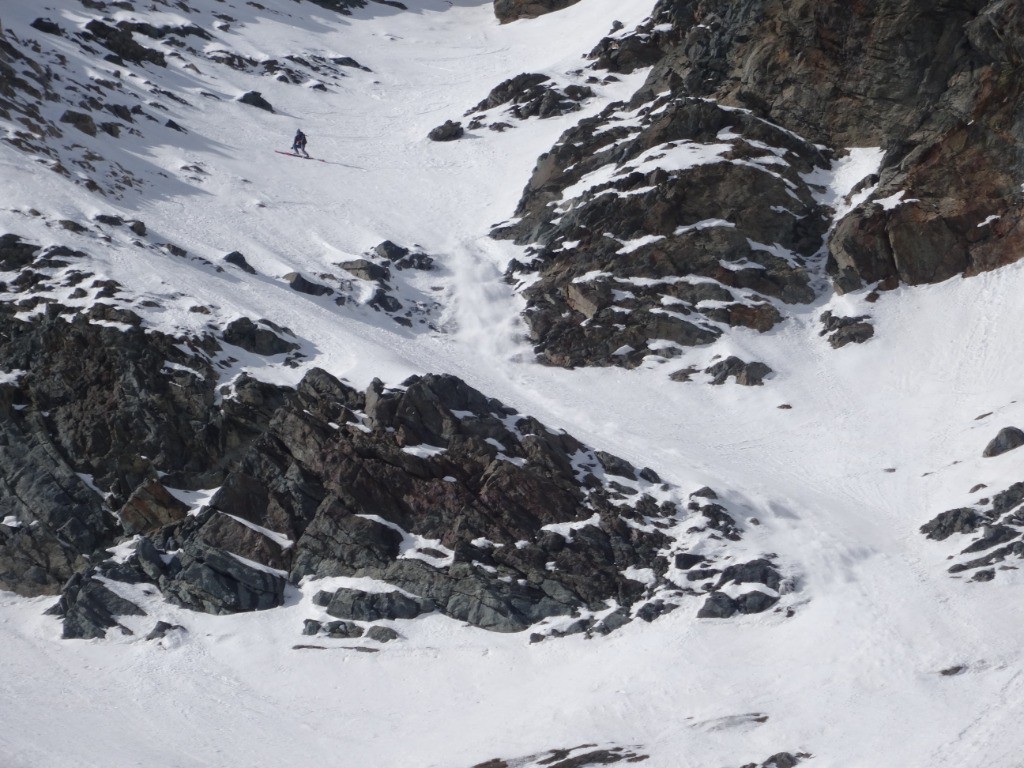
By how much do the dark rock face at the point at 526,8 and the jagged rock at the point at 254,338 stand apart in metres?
52.2

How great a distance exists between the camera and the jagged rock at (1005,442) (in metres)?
30.9

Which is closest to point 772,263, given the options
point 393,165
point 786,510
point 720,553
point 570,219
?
point 570,219

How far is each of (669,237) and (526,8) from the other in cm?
4281

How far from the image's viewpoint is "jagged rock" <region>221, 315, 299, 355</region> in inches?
1388

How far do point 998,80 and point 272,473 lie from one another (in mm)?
32905

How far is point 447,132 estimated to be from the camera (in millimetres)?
59969

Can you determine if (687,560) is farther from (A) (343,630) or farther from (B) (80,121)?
(B) (80,121)

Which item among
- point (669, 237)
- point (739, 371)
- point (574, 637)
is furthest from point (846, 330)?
point (574, 637)

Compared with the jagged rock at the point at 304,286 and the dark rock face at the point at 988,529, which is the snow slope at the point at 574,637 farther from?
the dark rock face at the point at 988,529

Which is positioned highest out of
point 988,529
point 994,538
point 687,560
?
point 988,529

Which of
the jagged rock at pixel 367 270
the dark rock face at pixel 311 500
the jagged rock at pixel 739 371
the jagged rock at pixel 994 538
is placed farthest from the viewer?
the jagged rock at pixel 367 270

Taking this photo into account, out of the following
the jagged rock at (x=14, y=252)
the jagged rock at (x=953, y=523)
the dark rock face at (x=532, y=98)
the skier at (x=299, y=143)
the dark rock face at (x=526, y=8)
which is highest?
the dark rock face at (x=526, y=8)

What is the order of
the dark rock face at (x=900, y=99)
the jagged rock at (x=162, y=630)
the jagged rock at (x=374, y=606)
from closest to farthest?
the jagged rock at (x=162, y=630) < the jagged rock at (x=374, y=606) < the dark rock face at (x=900, y=99)

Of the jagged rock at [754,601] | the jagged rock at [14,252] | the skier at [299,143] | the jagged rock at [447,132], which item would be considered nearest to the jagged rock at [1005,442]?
the jagged rock at [754,601]
